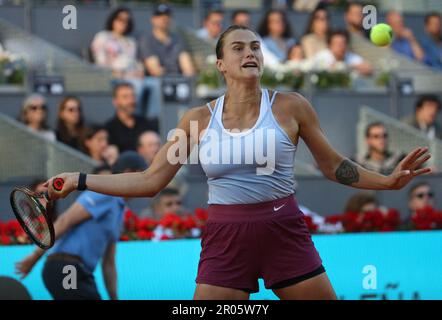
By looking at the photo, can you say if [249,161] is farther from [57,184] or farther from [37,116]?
[37,116]

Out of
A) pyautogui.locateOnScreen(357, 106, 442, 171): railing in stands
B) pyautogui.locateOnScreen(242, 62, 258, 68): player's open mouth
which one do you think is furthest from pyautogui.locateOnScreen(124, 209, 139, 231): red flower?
pyautogui.locateOnScreen(357, 106, 442, 171): railing in stands

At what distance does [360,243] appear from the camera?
7285 millimetres

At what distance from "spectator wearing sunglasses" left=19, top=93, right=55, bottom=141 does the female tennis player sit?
5.79 metres

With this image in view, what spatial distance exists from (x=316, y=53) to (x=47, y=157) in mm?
4347

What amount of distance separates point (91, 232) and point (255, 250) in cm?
261

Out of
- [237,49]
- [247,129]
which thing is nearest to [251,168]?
[247,129]

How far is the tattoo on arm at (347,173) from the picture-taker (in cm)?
473

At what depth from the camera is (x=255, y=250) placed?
445cm

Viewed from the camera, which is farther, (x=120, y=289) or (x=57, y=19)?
(x=57, y=19)

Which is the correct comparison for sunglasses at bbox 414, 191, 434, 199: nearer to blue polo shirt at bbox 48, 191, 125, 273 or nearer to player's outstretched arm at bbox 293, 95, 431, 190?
blue polo shirt at bbox 48, 191, 125, 273

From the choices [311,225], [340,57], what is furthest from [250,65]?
[340,57]

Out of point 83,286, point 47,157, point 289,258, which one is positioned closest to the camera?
point 289,258

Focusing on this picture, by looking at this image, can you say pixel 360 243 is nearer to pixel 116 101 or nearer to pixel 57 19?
pixel 116 101

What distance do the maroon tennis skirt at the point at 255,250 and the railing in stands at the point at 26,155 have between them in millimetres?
5526
